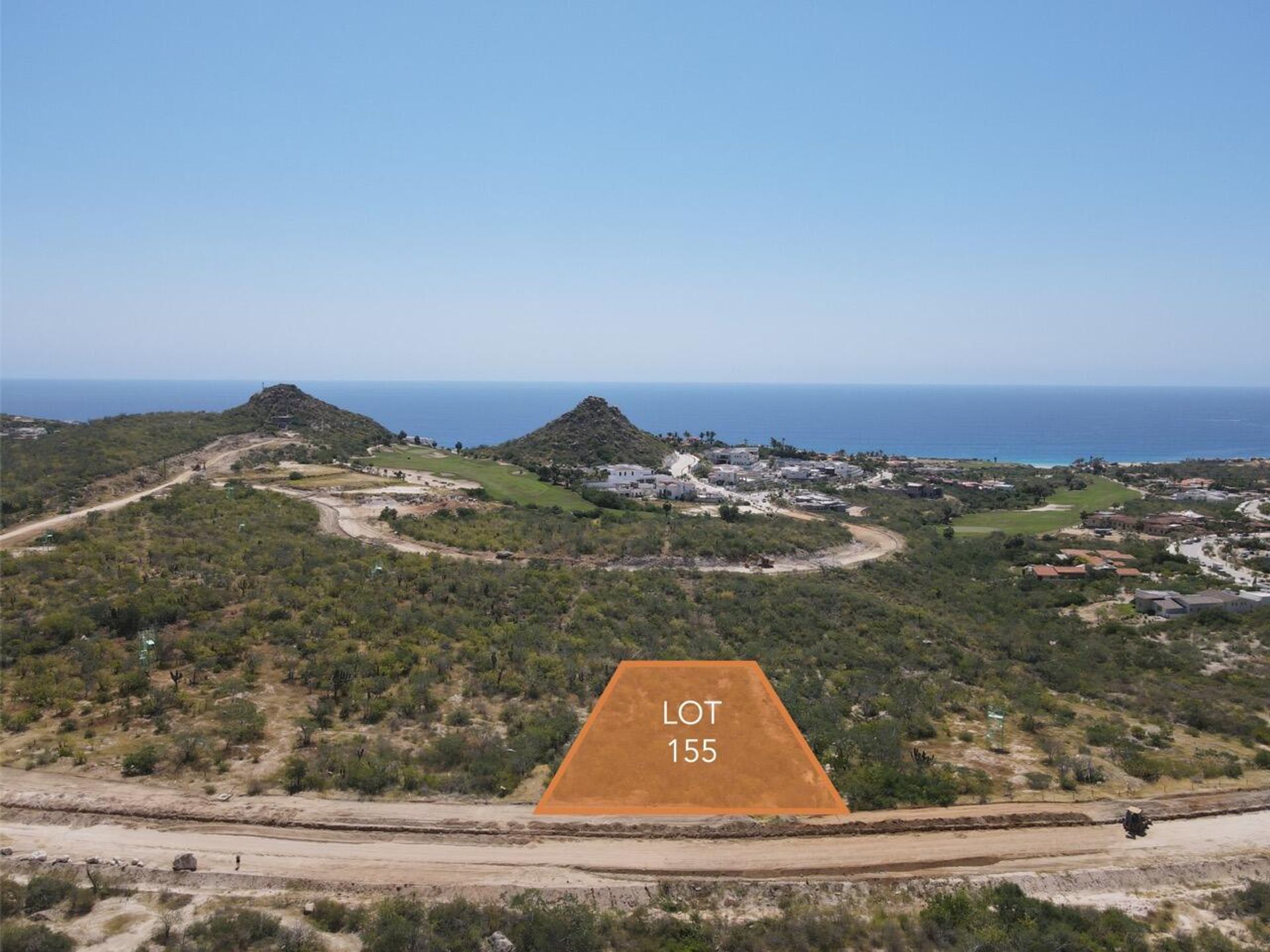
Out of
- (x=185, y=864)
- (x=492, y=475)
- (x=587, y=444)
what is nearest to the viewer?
(x=185, y=864)

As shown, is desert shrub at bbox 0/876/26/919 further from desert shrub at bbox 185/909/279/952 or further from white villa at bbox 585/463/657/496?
white villa at bbox 585/463/657/496

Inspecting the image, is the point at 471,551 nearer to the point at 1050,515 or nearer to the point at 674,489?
the point at 674,489

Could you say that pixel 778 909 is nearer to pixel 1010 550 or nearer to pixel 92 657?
pixel 92 657

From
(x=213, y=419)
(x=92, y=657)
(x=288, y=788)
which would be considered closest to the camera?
(x=288, y=788)

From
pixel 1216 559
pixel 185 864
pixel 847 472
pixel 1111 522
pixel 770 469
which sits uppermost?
pixel 770 469

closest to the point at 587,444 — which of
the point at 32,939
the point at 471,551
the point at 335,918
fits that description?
the point at 471,551

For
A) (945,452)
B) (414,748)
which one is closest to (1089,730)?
(414,748)
